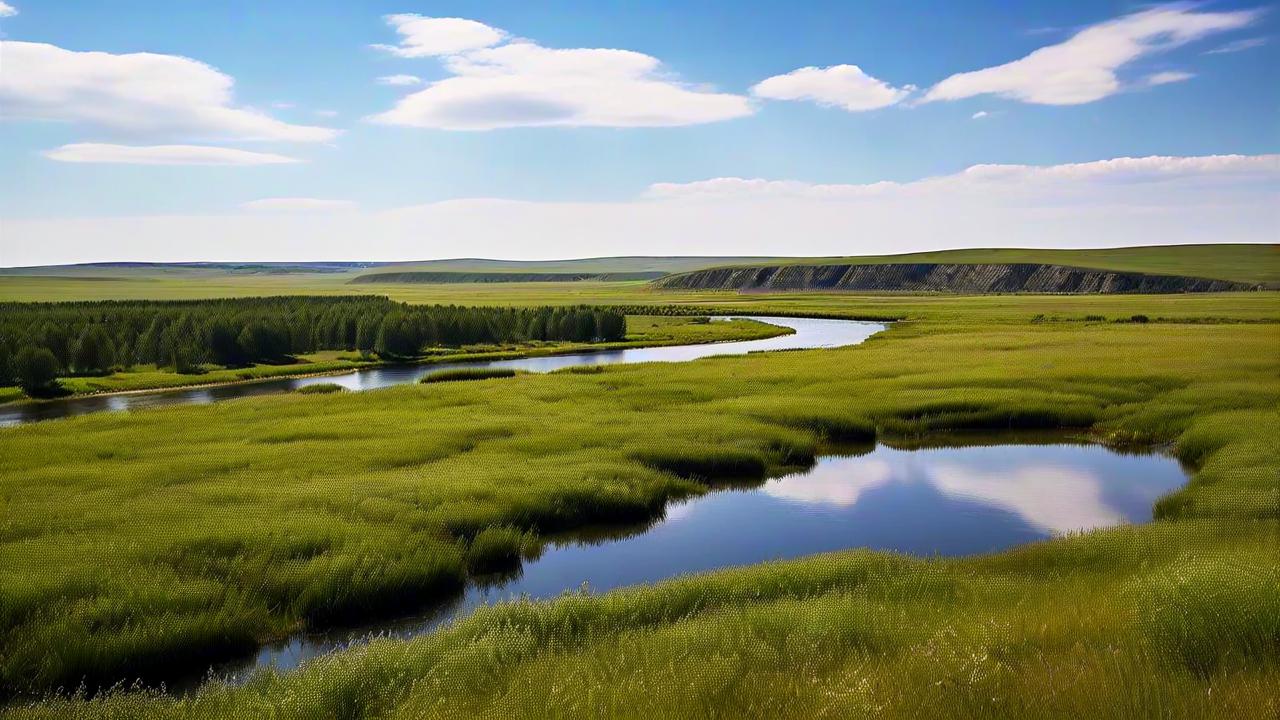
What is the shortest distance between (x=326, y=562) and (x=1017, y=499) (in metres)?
15.5

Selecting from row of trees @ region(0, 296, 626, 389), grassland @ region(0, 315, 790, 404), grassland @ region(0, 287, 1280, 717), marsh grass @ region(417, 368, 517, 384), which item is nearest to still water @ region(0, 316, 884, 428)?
grassland @ region(0, 315, 790, 404)

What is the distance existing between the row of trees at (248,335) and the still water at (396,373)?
5822 millimetres

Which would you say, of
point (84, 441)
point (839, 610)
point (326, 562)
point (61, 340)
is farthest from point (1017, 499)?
point (61, 340)

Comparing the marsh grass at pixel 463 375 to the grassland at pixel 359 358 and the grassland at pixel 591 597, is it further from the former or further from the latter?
the grassland at pixel 591 597

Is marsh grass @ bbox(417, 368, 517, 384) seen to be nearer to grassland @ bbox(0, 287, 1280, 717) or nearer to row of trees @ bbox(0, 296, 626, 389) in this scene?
grassland @ bbox(0, 287, 1280, 717)

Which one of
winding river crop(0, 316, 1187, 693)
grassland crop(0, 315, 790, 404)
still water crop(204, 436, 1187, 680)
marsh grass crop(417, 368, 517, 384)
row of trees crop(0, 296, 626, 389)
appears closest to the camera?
winding river crop(0, 316, 1187, 693)

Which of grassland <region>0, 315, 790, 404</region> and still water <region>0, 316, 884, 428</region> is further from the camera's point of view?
grassland <region>0, 315, 790, 404</region>

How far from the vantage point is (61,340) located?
186 feet

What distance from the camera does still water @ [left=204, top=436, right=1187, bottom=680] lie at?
15305 millimetres

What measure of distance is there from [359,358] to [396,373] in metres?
9.95

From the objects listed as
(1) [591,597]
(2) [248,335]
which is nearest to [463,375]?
(2) [248,335]

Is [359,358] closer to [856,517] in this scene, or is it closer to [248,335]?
[248,335]

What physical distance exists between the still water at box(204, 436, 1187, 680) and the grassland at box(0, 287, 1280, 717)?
766 millimetres

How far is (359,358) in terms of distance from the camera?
65.6m
